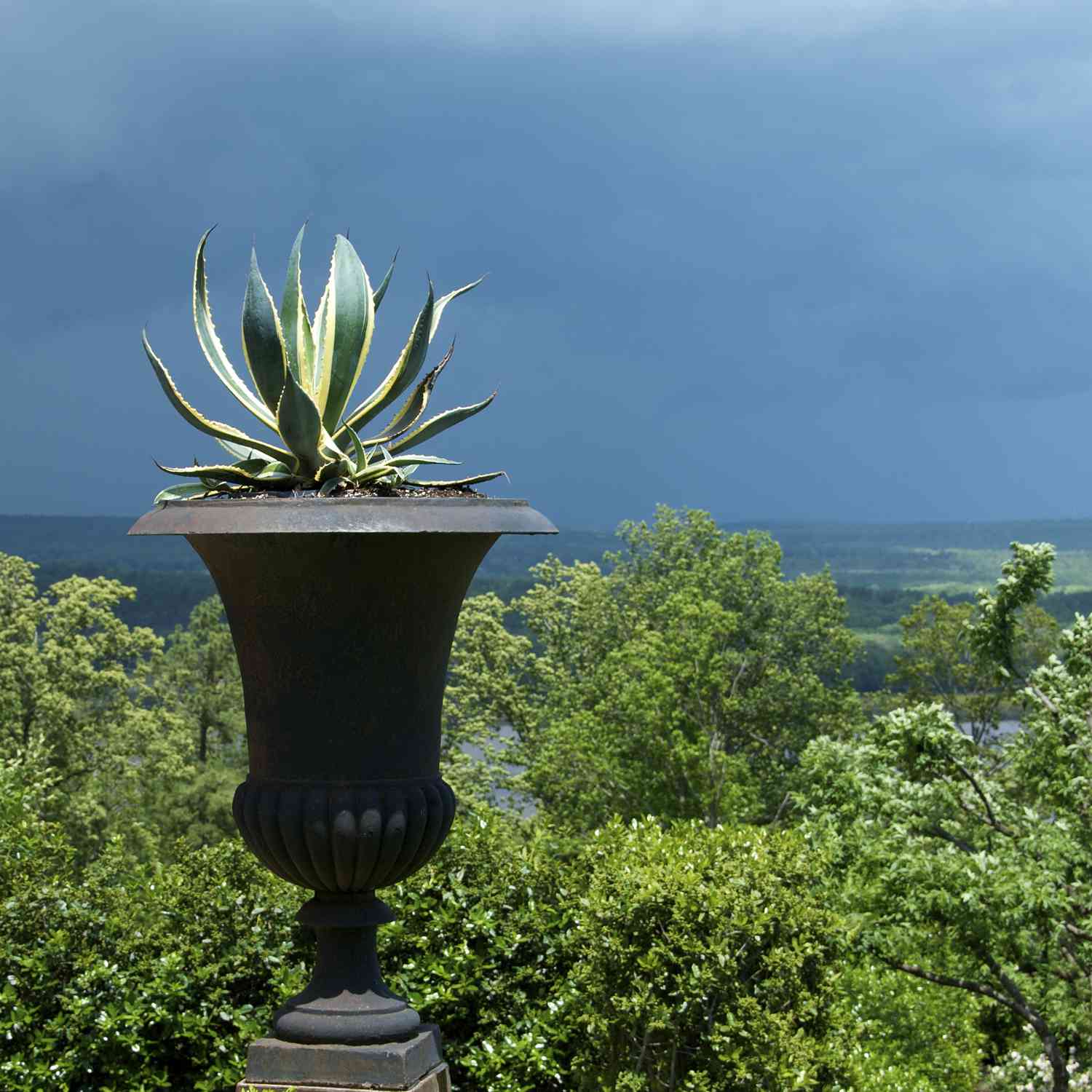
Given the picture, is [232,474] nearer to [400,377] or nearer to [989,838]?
[400,377]

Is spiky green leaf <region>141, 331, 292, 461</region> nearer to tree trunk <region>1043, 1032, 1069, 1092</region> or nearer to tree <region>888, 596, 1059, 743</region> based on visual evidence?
tree trunk <region>1043, 1032, 1069, 1092</region>

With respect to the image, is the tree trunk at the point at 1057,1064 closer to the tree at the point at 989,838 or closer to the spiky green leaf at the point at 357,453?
the tree at the point at 989,838

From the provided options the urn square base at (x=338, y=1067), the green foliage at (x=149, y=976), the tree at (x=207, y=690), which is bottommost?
the tree at (x=207, y=690)

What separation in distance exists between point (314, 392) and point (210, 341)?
21.4 inches

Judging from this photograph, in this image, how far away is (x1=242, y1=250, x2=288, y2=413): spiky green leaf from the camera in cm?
479

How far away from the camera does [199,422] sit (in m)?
5.20

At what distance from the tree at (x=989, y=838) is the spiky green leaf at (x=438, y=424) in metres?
6.06

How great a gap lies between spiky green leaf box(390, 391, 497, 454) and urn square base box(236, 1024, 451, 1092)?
2.23 meters

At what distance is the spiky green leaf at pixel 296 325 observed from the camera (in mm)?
5113

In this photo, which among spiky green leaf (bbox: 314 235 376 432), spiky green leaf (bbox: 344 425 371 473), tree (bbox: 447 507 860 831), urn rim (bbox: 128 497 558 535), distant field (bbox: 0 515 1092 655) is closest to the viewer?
urn rim (bbox: 128 497 558 535)

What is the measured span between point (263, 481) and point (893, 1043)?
9290 mm

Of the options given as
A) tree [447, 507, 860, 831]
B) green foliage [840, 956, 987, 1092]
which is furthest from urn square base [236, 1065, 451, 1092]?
tree [447, 507, 860, 831]

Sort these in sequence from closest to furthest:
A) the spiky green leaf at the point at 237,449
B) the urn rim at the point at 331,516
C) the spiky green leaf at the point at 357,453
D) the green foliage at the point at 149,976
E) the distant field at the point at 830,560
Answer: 1. the urn rim at the point at 331,516
2. the spiky green leaf at the point at 357,453
3. the spiky green leaf at the point at 237,449
4. the green foliage at the point at 149,976
5. the distant field at the point at 830,560

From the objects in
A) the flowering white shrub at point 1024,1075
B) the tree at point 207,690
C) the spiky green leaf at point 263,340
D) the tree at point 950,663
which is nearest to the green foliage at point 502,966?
the spiky green leaf at point 263,340
